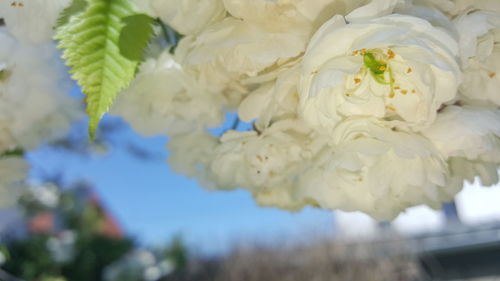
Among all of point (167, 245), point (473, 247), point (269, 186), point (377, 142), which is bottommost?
point (167, 245)

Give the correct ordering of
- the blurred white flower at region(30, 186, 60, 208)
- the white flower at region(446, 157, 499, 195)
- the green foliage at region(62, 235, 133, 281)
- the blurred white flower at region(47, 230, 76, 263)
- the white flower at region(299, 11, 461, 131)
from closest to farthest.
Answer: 1. the white flower at region(299, 11, 461, 131)
2. the white flower at region(446, 157, 499, 195)
3. the blurred white flower at region(30, 186, 60, 208)
4. the blurred white flower at region(47, 230, 76, 263)
5. the green foliage at region(62, 235, 133, 281)

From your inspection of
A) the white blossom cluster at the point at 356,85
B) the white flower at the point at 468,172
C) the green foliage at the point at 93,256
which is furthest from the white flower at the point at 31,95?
the green foliage at the point at 93,256

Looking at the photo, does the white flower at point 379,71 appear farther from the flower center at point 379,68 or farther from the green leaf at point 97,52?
the green leaf at point 97,52

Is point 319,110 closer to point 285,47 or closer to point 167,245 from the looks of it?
point 285,47

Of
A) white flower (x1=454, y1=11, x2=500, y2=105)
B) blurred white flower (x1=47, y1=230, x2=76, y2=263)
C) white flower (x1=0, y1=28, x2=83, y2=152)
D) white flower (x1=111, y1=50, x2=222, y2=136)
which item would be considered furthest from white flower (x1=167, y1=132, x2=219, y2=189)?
blurred white flower (x1=47, y1=230, x2=76, y2=263)

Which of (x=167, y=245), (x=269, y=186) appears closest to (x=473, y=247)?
(x=167, y=245)

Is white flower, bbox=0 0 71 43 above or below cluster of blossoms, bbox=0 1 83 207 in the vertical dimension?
above

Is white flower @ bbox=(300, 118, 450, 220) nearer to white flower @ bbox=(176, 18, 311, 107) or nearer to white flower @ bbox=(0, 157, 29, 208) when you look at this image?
white flower @ bbox=(176, 18, 311, 107)
